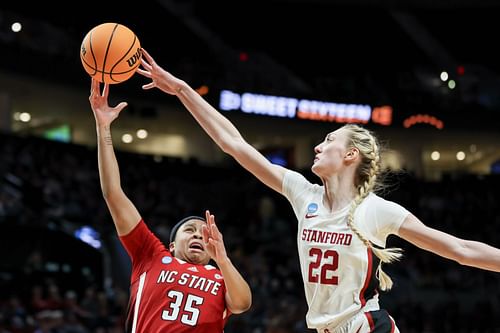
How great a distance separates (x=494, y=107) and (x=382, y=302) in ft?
34.8

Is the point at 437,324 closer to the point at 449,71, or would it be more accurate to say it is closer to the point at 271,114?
the point at 271,114

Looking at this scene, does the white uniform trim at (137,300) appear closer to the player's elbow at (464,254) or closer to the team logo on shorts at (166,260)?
the team logo on shorts at (166,260)

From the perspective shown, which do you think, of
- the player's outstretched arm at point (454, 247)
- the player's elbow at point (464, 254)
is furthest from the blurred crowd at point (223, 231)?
the player's elbow at point (464, 254)

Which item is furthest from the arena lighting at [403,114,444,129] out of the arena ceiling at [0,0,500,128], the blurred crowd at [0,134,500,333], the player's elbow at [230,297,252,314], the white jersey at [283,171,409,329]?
the white jersey at [283,171,409,329]

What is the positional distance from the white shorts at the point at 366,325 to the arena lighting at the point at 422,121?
22177 mm

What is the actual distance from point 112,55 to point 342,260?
1.72 metres

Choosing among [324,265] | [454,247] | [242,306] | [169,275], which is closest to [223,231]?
[169,275]

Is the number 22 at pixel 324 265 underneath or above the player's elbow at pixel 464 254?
underneath

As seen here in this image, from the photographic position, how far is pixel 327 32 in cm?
2959

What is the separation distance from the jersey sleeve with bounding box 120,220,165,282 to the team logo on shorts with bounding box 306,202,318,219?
1023 mm

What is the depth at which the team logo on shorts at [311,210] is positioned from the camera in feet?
13.8

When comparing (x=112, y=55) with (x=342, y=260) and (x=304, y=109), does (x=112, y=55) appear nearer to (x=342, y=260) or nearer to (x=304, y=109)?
(x=342, y=260)

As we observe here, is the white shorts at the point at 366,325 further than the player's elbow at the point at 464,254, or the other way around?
the white shorts at the point at 366,325

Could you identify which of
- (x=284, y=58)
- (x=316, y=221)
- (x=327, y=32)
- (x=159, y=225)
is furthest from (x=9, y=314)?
(x=327, y=32)
